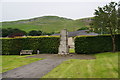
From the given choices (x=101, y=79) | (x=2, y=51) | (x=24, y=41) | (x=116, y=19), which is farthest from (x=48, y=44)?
(x=101, y=79)

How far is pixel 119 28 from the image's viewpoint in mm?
15844

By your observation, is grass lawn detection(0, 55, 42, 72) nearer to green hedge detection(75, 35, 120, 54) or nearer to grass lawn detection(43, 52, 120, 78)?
grass lawn detection(43, 52, 120, 78)

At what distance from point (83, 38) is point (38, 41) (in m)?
7.12

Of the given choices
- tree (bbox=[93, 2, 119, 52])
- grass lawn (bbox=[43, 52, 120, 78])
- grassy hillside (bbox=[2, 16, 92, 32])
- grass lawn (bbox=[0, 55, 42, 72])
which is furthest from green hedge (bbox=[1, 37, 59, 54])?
grassy hillside (bbox=[2, 16, 92, 32])

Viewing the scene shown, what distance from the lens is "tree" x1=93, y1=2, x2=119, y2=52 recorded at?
15727 millimetres

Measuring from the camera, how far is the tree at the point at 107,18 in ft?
51.6

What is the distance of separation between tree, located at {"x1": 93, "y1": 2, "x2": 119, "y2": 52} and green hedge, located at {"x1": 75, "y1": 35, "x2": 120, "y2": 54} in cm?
92

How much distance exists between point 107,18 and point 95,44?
13.1 ft

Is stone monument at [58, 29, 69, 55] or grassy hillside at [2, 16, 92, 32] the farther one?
grassy hillside at [2, 16, 92, 32]

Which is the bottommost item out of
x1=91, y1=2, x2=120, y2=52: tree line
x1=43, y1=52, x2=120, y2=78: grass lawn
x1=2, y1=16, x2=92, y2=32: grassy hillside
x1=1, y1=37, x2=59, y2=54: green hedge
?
x1=43, y1=52, x2=120, y2=78: grass lawn

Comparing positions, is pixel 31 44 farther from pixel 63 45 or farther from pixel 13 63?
pixel 13 63

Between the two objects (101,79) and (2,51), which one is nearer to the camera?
(101,79)

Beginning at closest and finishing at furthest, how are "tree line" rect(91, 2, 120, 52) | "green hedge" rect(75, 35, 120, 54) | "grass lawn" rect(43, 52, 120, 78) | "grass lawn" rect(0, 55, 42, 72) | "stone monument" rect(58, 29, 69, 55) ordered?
"grass lawn" rect(43, 52, 120, 78) → "grass lawn" rect(0, 55, 42, 72) → "tree line" rect(91, 2, 120, 52) → "stone monument" rect(58, 29, 69, 55) → "green hedge" rect(75, 35, 120, 54)

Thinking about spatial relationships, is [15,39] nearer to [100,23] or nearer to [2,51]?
[2,51]
